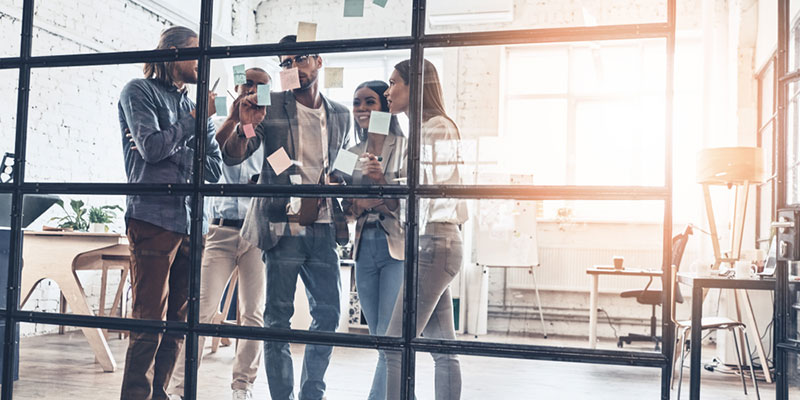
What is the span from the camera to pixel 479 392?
2.07m

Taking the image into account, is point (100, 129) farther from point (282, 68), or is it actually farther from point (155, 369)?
point (155, 369)

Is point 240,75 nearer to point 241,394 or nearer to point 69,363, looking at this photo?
point 241,394

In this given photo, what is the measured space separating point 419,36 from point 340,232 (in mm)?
696

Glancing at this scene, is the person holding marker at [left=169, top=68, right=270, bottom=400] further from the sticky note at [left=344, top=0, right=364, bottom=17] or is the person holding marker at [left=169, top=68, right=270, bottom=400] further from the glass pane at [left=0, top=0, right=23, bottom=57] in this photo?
the glass pane at [left=0, top=0, right=23, bottom=57]

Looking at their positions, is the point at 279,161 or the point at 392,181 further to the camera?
the point at 279,161

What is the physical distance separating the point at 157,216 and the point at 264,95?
596mm

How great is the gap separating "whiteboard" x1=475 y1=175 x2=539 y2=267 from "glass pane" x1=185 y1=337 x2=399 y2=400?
0.50m

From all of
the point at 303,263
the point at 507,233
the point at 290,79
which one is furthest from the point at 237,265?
the point at 507,233

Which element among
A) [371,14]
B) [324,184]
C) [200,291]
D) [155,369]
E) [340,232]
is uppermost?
[371,14]

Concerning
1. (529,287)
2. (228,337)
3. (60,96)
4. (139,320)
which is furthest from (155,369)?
(529,287)

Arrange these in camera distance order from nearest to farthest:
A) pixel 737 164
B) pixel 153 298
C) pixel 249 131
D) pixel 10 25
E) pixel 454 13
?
pixel 454 13 → pixel 249 131 → pixel 153 298 → pixel 737 164 → pixel 10 25

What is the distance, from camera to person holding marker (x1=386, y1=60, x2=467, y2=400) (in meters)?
2.10

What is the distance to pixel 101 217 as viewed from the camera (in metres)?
2.58

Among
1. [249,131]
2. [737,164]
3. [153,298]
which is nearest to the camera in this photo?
[249,131]
